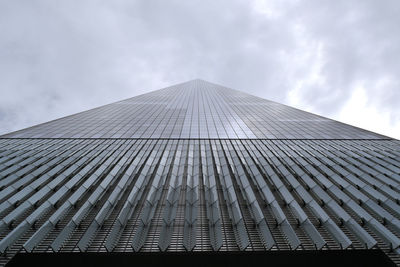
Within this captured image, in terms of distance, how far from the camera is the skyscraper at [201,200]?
19.3ft

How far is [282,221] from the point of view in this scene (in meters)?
6.99

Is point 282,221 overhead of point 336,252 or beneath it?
beneath

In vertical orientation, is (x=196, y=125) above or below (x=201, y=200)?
above

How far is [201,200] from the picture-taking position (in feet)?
27.9

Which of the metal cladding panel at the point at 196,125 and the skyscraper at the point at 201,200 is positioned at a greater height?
the metal cladding panel at the point at 196,125

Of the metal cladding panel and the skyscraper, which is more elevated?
the metal cladding panel

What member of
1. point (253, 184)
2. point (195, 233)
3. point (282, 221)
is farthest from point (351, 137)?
point (195, 233)

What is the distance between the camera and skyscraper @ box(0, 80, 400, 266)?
5.87m

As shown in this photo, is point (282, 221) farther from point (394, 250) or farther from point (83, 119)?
point (83, 119)

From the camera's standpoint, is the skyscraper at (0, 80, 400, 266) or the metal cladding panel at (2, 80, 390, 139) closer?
the skyscraper at (0, 80, 400, 266)

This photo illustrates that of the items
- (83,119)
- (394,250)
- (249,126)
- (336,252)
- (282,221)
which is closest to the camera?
(336,252)

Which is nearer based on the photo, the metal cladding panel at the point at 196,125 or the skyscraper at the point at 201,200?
the skyscraper at the point at 201,200

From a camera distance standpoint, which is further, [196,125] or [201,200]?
[196,125]

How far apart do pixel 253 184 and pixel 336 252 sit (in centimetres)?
523
